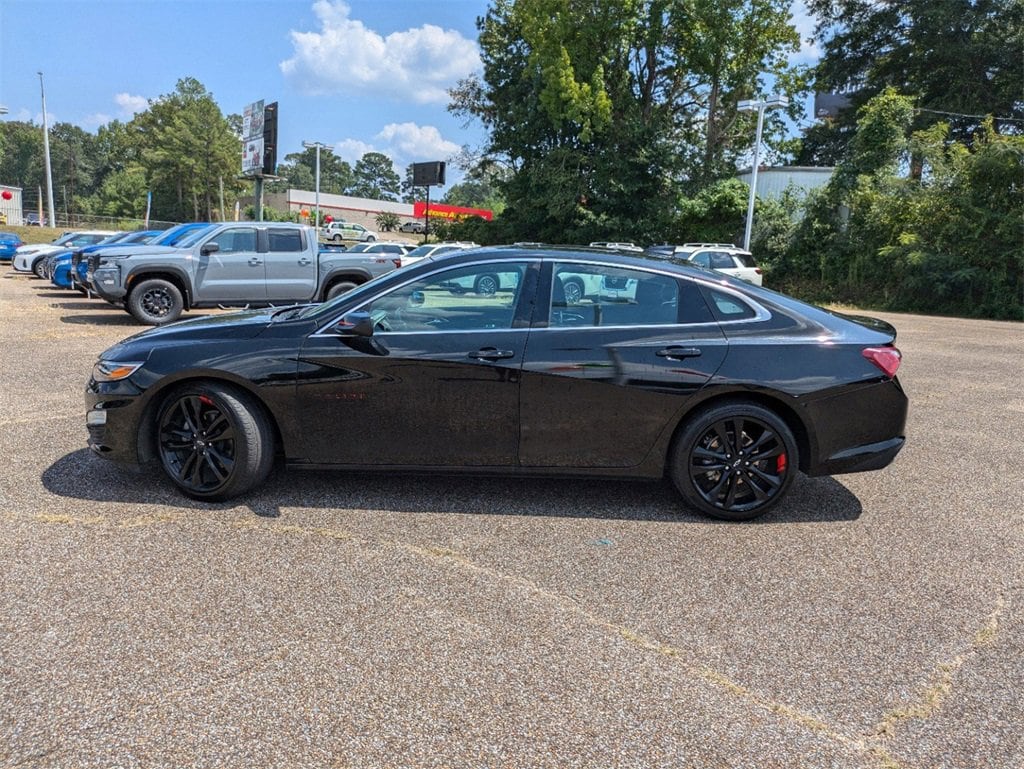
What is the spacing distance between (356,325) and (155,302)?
9.62 meters

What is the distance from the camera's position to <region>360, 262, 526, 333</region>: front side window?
169 inches

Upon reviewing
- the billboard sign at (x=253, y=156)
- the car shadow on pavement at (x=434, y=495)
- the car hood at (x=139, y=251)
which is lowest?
the car shadow on pavement at (x=434, y=495)

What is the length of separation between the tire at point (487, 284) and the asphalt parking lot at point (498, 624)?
4.15 feet

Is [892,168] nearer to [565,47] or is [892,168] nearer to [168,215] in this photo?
[565,47]

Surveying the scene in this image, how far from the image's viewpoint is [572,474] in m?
4.28

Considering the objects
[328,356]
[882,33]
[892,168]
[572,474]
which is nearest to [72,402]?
[328,356]

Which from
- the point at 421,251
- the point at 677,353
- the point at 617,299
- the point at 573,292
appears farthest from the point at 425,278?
the point at 421,251

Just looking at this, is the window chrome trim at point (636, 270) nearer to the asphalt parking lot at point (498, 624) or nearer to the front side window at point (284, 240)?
the asphalt parking lot at point (498, 624)

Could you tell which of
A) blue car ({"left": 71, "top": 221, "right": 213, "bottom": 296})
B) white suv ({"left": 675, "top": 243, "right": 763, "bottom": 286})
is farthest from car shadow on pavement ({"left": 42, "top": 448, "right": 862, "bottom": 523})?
white suv ({"left": 675, "top": 243, "right": 763, "bottom": 286})

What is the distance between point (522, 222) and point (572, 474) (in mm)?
35367

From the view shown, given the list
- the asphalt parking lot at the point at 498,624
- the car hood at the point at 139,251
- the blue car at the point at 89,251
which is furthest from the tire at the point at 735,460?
the blue car at the point at 89,251

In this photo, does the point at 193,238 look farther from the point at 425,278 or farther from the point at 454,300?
the point at 454,300

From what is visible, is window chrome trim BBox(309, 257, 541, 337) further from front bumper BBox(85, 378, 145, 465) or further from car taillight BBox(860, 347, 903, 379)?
car taillight BBox(860, 347, 903, 379)

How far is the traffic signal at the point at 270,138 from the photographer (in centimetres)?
3016
